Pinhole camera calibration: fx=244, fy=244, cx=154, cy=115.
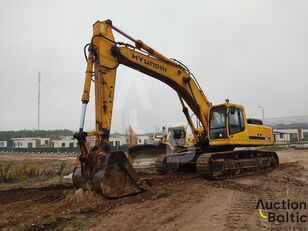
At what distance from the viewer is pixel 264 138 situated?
435 inches

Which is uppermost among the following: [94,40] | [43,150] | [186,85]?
[94,40]

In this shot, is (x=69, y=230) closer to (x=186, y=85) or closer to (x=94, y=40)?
(x=94, y=40)

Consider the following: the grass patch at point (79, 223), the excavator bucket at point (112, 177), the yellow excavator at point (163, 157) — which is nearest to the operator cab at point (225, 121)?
the yellow excavator at point (163, 157)

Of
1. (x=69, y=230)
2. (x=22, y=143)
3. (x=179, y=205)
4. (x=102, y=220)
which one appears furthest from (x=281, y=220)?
(x=22, y=143)

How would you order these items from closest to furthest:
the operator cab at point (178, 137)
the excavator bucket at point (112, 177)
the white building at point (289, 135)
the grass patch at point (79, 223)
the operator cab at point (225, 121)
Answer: the grass patch at point (79, 223) < the excavator bucket at point (112, 177) < the operator cab at point (225, 121) < the operator cab at point (178, 137) < the white building at point (289, 135)

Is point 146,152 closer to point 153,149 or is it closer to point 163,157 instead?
point 153,149

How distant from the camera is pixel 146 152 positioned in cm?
1348

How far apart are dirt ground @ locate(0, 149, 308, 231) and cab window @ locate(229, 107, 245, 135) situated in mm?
2540

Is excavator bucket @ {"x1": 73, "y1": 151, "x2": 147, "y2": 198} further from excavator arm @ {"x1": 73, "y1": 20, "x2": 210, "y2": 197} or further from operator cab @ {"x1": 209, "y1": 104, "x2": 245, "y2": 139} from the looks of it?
operator cab @ {"x1": 209, "y1": 104, "x2": 245, "y2": 139}

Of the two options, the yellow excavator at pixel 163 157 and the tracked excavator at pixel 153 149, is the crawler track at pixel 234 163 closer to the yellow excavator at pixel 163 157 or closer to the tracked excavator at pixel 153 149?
the yellow excavator at pixel 163 157

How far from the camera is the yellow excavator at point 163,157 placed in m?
5.74

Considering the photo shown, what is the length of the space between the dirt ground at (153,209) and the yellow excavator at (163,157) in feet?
1.69

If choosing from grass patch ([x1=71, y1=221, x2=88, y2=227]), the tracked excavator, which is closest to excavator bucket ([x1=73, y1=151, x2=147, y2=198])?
grass patch ([x1=71, y1=221, x2=88, y2=227])

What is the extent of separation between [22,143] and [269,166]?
65.4m
